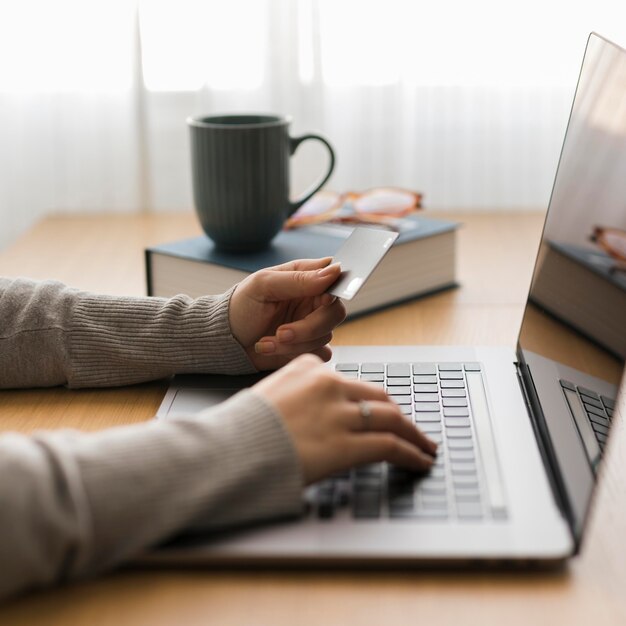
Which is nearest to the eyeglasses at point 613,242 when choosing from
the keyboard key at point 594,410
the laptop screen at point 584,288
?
the laptop screen at point 584,288

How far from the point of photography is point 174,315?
83 centimetres

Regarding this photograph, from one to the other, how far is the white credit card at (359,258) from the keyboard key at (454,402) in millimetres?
117

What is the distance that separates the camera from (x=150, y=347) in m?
0.81

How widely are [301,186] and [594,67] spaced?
1000 millimetres

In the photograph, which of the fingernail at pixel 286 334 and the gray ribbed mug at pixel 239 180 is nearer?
the fingernail at pixel 286 334

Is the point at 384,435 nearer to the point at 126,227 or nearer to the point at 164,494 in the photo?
the point at 164,494

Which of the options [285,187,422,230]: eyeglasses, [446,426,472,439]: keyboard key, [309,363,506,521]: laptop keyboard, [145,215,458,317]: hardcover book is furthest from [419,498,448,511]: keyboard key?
[285,187,422,230]: eyeglasses

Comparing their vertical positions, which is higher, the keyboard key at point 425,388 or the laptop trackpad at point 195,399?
the keyboard key at point 425,388

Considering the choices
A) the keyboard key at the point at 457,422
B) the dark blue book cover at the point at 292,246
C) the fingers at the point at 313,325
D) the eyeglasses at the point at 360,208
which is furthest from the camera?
the eyeglasses at the point at 360,208

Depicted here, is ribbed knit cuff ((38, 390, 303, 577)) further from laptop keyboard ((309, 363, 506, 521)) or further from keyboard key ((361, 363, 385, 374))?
keyboard key ((361, 363, 385, 374))

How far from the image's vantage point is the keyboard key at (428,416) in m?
0.70

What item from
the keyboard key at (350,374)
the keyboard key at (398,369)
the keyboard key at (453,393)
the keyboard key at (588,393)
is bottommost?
the keyboard key at (350,374)

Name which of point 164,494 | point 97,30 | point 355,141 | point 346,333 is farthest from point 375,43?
point 164,494

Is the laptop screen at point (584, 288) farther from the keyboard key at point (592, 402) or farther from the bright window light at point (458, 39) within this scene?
the bright window light at point (458, 39)
